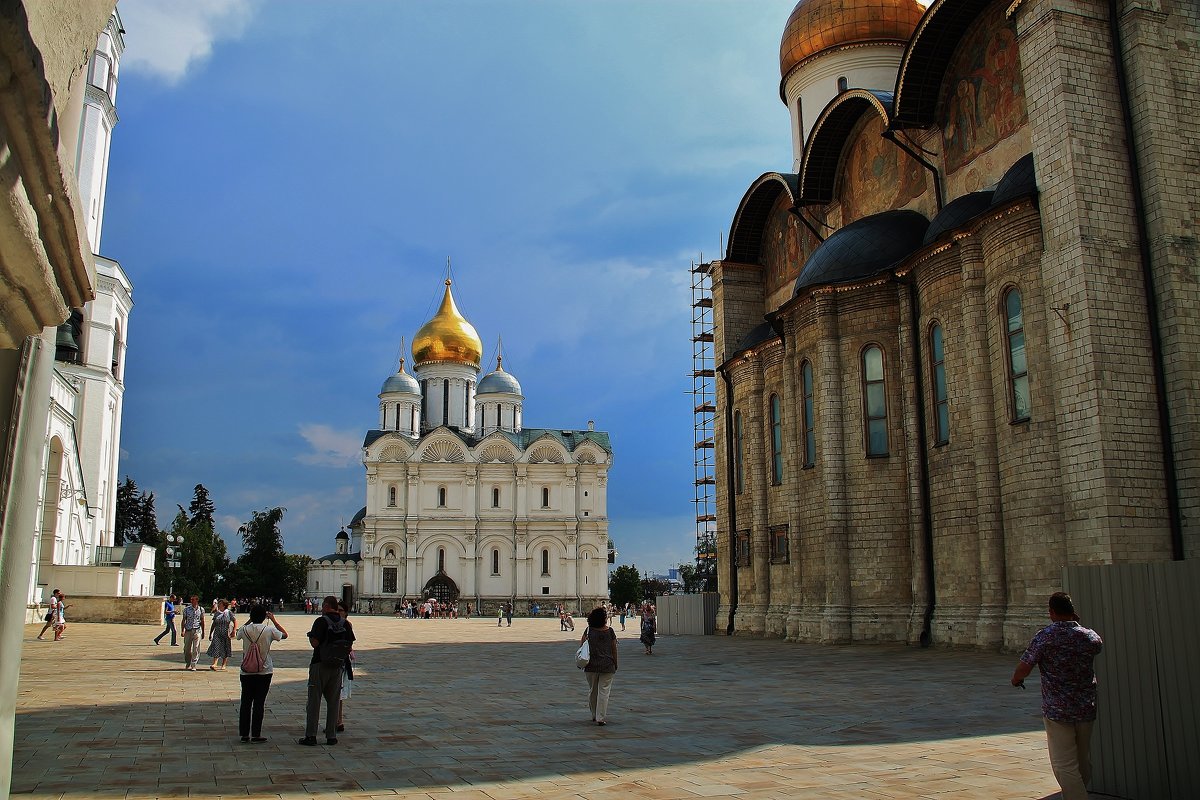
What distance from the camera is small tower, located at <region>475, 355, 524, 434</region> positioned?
2726 inches

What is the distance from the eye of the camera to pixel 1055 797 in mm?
6652

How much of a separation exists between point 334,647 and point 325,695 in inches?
16.8

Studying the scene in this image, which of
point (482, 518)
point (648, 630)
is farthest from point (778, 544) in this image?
point (482, 518)

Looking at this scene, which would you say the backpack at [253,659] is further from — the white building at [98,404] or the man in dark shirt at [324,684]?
the white building at [98,404]

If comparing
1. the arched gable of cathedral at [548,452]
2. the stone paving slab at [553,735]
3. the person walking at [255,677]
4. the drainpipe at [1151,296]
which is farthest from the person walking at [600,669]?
the arched gable of cathedral at [548,452]

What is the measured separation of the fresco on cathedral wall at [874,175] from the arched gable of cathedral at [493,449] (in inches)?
1618

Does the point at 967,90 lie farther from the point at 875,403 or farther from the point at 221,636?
the point at 221,636

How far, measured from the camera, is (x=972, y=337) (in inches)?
728

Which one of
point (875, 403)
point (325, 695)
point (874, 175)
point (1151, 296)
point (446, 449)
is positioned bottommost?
point (325, 695)

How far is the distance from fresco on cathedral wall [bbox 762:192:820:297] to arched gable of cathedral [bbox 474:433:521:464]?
3673cm

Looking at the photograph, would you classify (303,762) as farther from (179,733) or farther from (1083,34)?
(1083,34)

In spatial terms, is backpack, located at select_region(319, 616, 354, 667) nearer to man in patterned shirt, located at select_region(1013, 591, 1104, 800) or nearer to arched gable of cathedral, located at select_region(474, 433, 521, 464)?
man in patterned shirt, located at select_region(1013, 591, 1104, 800)

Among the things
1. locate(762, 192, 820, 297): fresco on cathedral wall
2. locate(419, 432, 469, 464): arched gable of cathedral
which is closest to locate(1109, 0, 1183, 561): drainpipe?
locate(762, 192, 820, 297): fresco on cathedral wall

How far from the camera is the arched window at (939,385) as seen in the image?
1978 cm
